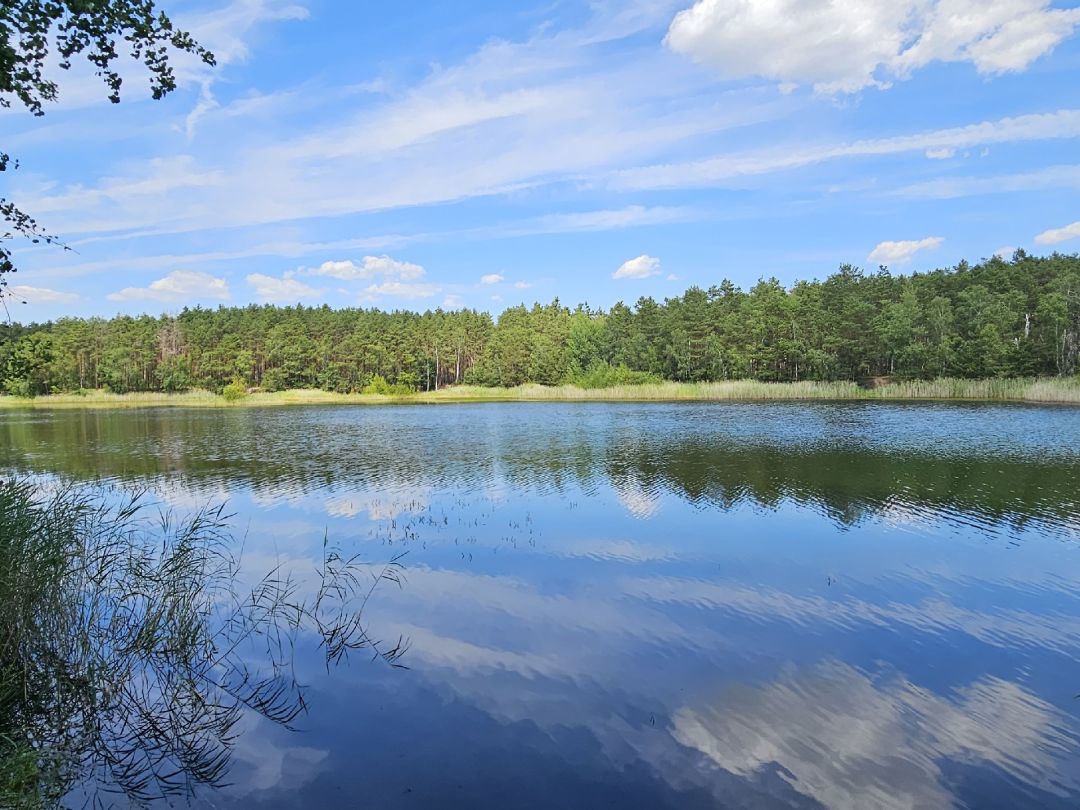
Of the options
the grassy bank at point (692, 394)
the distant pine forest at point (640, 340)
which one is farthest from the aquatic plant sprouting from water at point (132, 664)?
the distant pine forest at point (640, 340)

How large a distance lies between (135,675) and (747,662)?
5582 millimetres

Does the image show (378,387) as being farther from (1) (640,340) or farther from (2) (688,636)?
(2) (688,636)

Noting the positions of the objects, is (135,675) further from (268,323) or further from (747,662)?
(268,323)

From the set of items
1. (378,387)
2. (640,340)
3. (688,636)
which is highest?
(640,340)

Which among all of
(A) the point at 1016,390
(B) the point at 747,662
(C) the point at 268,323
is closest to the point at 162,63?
(B) the point at 747,662

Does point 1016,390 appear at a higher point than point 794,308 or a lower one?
lower

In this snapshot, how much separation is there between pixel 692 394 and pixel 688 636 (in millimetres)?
48776

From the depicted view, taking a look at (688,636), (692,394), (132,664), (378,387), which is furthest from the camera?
(378,387)

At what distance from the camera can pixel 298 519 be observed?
12867 mm

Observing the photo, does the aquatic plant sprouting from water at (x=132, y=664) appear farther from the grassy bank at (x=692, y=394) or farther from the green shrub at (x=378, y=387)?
the green shrub at (x=378, y=387)

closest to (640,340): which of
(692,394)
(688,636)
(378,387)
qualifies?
(692,394)

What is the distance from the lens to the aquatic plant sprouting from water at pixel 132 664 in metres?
4.64

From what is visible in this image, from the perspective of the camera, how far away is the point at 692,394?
54.5 meters

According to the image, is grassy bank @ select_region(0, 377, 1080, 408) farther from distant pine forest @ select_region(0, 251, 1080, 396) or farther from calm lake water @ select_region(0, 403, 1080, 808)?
calm lake water @ select_region(0, 403, 1080, 808)
